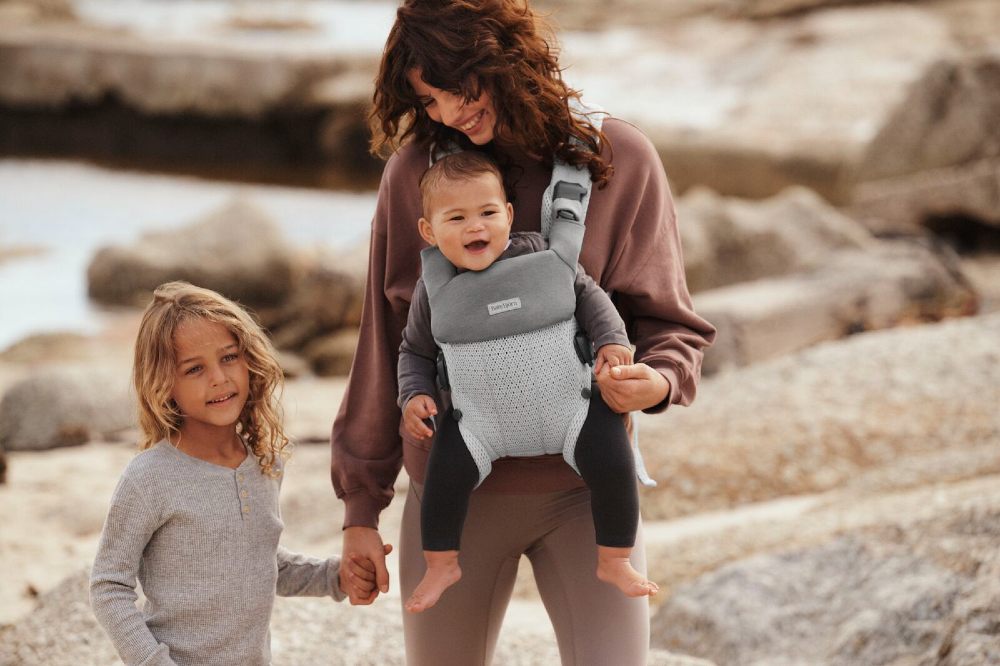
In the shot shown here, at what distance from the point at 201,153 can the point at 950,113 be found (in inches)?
462

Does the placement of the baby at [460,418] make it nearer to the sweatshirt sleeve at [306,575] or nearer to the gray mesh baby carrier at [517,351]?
the gray mesh baby carrier at [517,351]

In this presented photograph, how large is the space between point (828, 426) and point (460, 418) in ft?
12.8

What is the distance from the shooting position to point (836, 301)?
784 cm

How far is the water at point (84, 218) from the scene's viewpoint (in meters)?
11.0

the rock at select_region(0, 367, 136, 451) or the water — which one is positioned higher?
the rock at select_region(0, 367, 136, 451)

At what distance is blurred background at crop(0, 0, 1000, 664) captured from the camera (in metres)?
3.46

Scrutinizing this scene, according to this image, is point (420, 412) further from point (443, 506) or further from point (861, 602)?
point (861, 602)

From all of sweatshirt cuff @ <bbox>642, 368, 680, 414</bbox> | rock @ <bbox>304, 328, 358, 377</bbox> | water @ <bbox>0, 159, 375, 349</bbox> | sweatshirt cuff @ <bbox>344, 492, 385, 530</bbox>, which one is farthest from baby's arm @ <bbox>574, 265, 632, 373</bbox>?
water @ <bbox>0, 159, 375, 349</bbox>

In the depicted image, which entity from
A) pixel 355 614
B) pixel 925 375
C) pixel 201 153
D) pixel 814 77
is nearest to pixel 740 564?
pixel 355 614

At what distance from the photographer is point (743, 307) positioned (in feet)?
24.7

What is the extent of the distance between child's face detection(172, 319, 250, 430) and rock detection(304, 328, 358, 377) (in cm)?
670

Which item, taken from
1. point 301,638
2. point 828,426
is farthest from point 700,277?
point 301,638

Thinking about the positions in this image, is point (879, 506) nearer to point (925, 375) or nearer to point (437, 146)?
point (925, 375)

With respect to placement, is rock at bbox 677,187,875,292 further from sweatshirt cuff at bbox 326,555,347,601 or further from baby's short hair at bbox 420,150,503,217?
baby's short hair at bbox 420,150,503,217
